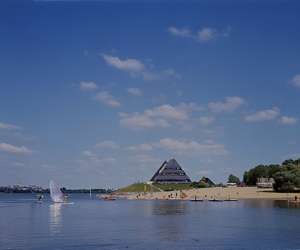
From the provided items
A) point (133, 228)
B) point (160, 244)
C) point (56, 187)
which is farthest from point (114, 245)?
point (56, 187)

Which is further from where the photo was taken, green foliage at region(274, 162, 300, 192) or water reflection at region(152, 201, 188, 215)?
green foliage at region(274, 162, 300, 192)

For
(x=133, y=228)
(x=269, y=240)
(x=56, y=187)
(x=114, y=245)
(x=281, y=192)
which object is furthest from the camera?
(x=281, y=192)

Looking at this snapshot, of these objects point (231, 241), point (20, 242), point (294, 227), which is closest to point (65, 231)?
point (20, 242)

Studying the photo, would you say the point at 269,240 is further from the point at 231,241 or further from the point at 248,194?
the point at 248,194

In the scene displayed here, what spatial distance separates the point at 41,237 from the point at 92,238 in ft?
18.0

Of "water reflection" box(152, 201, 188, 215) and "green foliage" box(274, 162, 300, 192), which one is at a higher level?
"green foliage" box(274, 162, 300, 192)

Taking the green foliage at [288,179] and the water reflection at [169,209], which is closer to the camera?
the water reflection at [169,209]

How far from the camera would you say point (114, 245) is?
1908 inches

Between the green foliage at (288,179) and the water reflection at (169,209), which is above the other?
the green foliage at (288,179)

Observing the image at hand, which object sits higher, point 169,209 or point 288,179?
point 288,179

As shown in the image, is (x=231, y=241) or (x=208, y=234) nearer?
(x=231, y=241)

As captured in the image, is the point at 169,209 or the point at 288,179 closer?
the point at 169,209

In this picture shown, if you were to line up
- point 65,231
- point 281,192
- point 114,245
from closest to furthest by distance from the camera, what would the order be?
point 114,245, point 65,231, point 281,192

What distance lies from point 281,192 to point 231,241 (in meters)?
136
